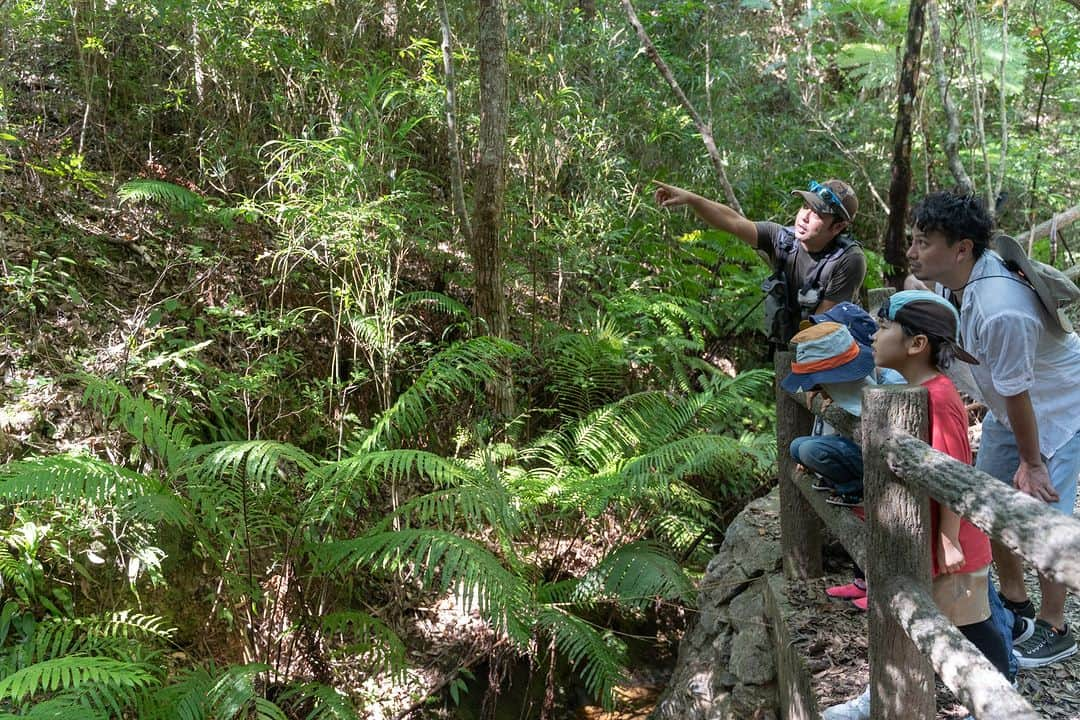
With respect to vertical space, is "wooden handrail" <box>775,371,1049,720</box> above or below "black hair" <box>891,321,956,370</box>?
below

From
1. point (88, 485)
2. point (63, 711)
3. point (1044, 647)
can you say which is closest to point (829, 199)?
point (1044, 647)

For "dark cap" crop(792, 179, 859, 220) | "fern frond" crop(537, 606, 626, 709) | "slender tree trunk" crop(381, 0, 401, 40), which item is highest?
"slender tree trunk" crop(381, 0, 401, 40)

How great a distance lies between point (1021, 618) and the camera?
2729mm

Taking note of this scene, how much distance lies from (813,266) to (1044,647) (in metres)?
1.75

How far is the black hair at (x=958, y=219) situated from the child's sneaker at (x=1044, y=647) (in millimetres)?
1362

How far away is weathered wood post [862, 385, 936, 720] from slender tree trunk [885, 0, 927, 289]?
197 inches

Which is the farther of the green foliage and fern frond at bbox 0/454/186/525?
fern frond at bbox 0/454/186/525

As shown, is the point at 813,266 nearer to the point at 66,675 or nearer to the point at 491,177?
the point at 491,177

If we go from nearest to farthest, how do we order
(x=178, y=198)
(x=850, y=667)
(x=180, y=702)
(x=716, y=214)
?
(x=850, y=667) < (x=180, y=702) < (x=716, y=214) < (x=178, y=198)

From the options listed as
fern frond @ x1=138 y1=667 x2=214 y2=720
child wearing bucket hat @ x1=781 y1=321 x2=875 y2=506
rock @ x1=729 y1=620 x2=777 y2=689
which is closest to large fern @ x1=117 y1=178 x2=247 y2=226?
fern frond @ x1=138 y1=667 x2=214 y2=720

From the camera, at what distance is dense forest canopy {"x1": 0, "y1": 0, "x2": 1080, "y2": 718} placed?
143 inches

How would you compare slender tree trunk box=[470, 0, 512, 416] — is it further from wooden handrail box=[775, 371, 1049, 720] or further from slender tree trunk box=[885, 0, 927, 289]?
slender tree trunk box=[885, 0, 927, 289]

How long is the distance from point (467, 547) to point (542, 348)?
283 centimetres

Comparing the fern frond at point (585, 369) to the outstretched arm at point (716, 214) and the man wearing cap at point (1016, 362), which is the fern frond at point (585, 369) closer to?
the outstretched arm at point (716, 214)
